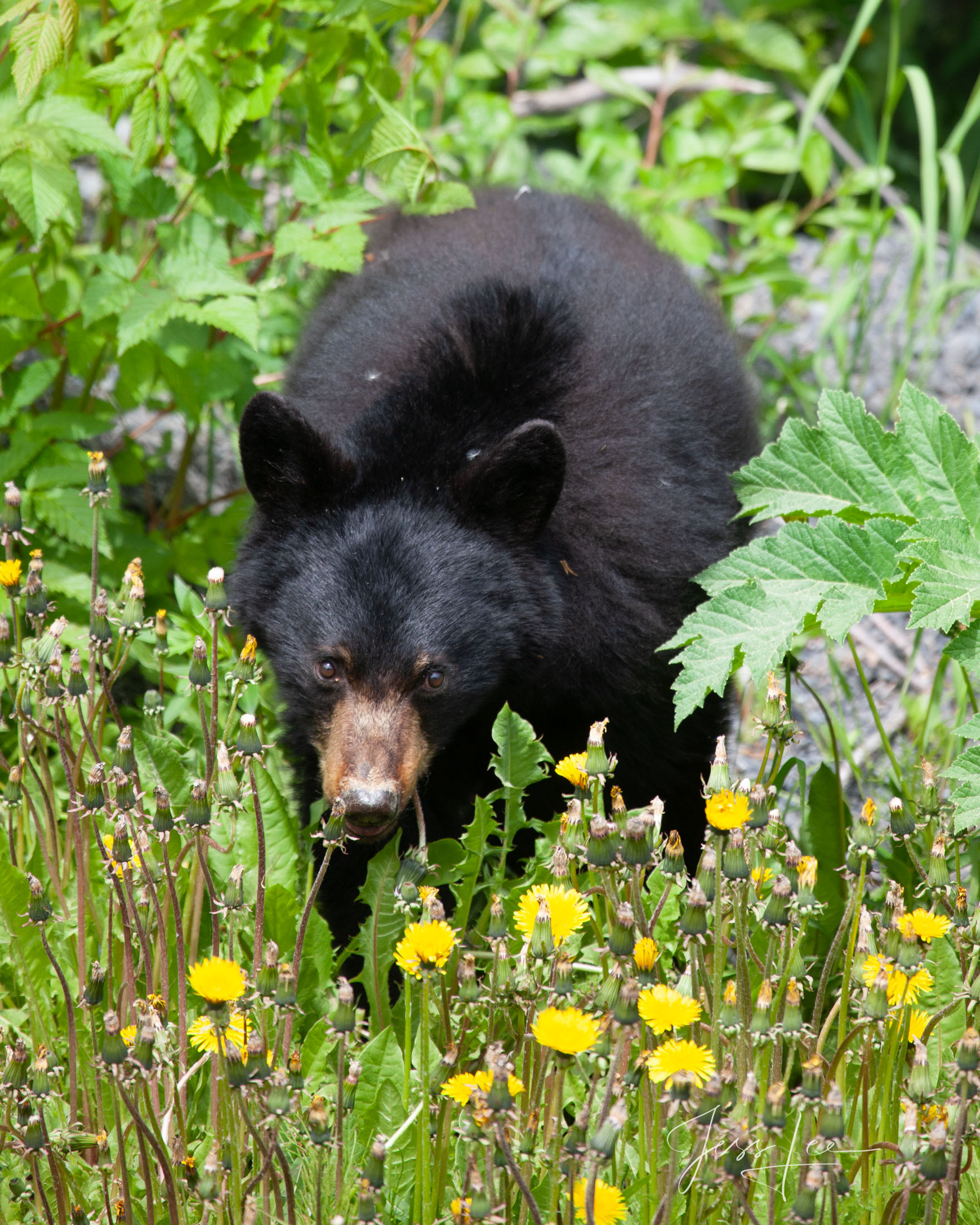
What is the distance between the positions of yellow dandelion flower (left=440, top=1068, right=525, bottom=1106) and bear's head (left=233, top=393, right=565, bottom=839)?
1075 mm

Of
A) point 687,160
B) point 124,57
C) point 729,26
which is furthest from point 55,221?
point 729,26

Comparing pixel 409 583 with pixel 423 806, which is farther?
pixel 423 806

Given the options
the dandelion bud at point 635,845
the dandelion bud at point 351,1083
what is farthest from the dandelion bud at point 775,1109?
the dandelion bud at point 351,1083

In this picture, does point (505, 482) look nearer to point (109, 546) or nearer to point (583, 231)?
point (583, 231)

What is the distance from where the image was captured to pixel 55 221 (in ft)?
13.2

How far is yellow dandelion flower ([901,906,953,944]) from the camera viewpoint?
81.1 inches

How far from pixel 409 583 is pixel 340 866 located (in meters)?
0.88

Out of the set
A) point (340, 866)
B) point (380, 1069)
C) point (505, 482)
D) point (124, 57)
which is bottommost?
point (340, 866)

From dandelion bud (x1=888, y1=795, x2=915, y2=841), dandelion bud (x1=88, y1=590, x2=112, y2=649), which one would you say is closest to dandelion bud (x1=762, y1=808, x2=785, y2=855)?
dandelion bud (x1=888, y1=795, x2=915, y2=841)

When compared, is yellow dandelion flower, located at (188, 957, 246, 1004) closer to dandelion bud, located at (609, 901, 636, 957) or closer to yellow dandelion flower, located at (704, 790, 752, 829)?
dandelion bud, located at (609, 901, 636, 957)

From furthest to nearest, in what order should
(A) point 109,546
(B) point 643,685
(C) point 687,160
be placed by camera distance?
(C) point 687,160, (A) point 109,546, (B) point 643,685

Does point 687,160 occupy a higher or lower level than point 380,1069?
higher

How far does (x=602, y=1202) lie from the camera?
71.1 inches

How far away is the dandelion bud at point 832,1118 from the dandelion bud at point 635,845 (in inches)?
15.6
